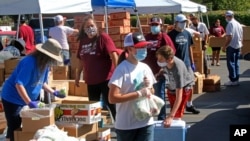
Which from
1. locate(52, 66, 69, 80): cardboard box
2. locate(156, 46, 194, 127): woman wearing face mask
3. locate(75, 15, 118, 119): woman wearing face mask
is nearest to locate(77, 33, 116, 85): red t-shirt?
locate(75, 15, 118, 119): woman wearing face mask

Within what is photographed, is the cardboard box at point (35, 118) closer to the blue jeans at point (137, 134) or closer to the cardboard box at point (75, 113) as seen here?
the cardboard box at point (75, 113)

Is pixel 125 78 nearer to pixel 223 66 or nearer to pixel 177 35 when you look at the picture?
pixel 177 35

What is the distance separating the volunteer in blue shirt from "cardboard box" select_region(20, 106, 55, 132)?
75 millimetres

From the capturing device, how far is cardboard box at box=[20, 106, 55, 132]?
243 inches

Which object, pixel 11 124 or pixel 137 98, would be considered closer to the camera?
pixel 137 98

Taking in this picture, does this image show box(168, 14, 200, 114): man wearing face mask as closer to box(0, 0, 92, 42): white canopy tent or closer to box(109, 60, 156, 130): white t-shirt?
box(0, 0, 92, 42): white canopy tent

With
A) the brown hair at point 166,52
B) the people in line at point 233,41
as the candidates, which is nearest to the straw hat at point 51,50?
the brown hair at point 166,52

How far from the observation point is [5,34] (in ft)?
67.9

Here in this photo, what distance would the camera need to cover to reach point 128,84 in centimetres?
550

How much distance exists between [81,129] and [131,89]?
1550 millimetres

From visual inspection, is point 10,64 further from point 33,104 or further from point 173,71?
point 33,104

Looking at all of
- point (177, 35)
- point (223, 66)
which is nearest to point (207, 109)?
point (177, 35)

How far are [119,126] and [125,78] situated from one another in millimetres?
485

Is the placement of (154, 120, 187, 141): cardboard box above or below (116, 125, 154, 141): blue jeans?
below
